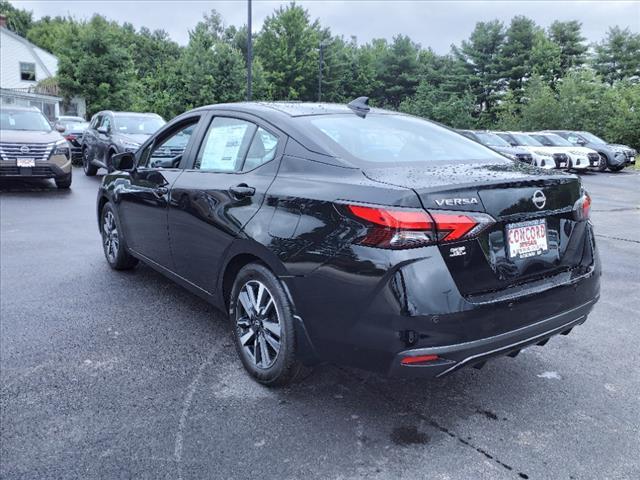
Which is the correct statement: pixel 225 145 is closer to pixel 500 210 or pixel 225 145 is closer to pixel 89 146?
pixel 500 210

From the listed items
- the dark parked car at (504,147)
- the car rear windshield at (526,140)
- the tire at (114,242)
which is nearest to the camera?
the tire at (114,242)

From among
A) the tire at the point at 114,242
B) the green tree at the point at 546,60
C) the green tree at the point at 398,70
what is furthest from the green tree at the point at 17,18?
the tire at the point at 114,242

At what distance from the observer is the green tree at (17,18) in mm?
76688

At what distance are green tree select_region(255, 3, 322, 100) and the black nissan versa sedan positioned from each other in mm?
52367

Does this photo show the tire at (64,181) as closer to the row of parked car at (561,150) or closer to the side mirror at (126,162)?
the side mirror at (126,162)

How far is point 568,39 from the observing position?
174 ft

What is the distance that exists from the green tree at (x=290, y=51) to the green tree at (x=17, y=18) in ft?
135

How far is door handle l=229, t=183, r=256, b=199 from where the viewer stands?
3.21 m

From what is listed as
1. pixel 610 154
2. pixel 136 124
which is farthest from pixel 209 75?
pixel 610 154

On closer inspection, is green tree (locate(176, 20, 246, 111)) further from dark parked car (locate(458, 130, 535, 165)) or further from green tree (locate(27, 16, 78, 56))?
green tree (locate(27, 16, 78, 56))

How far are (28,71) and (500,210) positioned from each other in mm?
50773

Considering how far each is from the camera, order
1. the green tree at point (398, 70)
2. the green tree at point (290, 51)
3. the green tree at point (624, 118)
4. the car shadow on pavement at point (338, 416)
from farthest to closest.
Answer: the green tree at point (398, 70) → the green tree at point (290, 51) → the green tree at point (624, 118) → the car shadow on pavement at point (338, 416)

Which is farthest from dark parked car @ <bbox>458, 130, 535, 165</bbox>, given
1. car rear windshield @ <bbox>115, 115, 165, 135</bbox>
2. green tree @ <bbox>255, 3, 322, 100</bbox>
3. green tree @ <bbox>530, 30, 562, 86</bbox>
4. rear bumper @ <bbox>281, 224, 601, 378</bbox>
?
green tree @ <bbox>255, 3, 322, 100</bbox>

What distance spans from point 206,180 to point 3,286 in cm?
268
